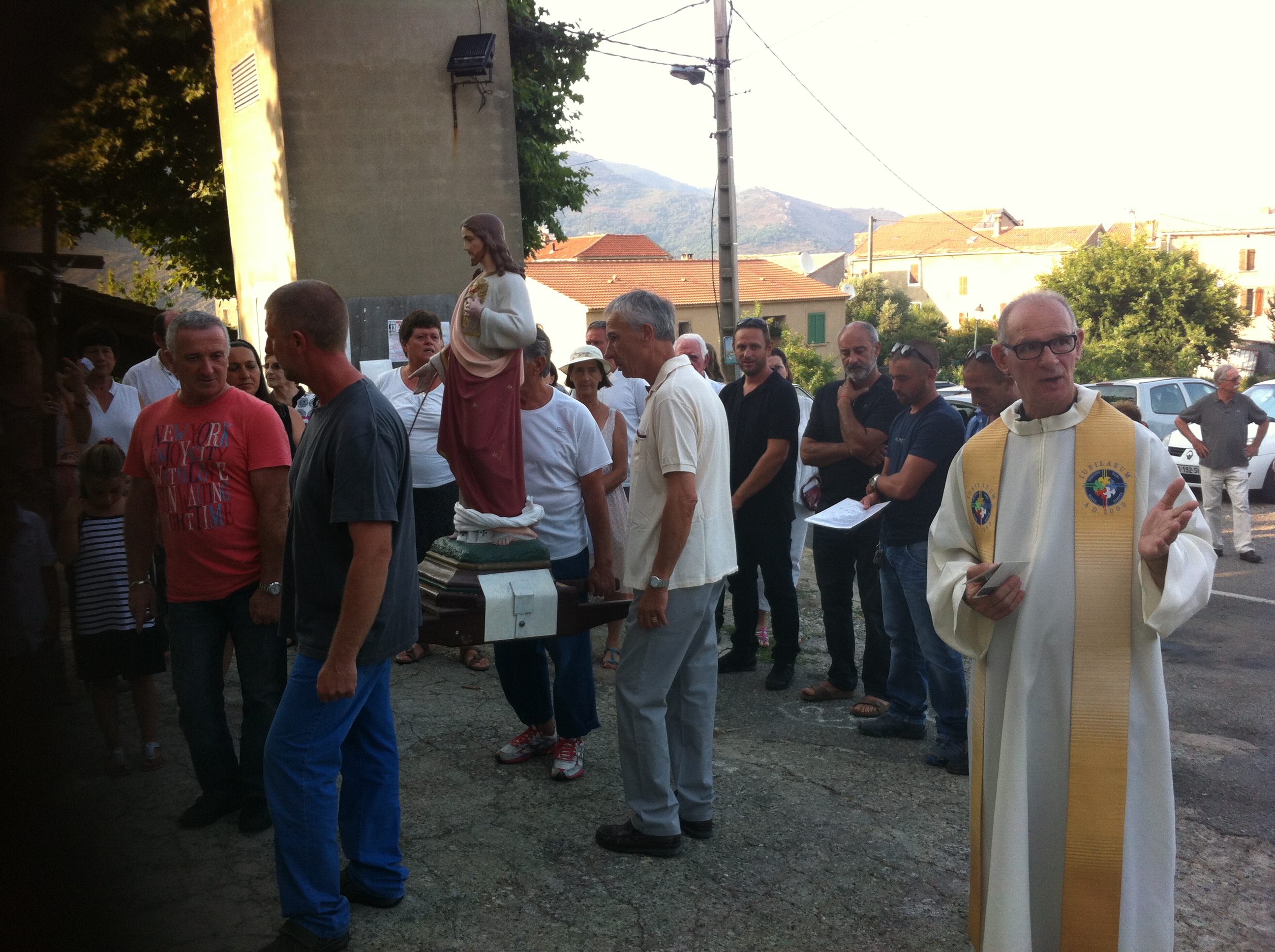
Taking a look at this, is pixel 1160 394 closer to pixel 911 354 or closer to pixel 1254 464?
pixel 1254 464

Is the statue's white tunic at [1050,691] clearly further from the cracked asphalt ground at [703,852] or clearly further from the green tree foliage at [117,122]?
the green tree foliage at [117,122]

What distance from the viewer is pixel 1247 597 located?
26.4 ft

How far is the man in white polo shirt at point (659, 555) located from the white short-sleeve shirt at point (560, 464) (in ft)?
2.24

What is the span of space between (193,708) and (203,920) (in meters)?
0.82

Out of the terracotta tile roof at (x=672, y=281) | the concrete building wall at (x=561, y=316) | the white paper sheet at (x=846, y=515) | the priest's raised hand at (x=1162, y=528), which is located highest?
the terracotta tile roof at (x=672, y=281)

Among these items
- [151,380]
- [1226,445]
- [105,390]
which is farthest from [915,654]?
[1226,445]

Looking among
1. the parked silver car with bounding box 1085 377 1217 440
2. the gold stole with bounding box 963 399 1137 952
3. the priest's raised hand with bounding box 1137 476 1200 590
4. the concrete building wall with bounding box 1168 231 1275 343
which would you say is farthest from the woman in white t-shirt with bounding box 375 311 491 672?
the concrete building wall with bounding box 1168 231 1275 343

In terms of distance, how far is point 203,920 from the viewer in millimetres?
3227

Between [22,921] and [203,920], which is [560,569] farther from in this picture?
[22,921]

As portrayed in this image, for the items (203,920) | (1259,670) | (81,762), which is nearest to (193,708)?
(203,920)

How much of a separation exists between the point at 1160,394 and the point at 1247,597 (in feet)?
26.0

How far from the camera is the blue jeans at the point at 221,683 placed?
146 inches

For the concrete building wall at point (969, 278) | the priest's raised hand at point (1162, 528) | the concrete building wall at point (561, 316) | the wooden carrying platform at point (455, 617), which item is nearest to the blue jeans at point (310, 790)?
the wooden carrying platform at point (455, 617)

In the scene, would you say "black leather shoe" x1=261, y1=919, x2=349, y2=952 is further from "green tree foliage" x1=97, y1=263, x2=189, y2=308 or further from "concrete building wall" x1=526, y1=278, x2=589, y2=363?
"concrete building wall" x1=526, y1=278, x2=589, y2=363
